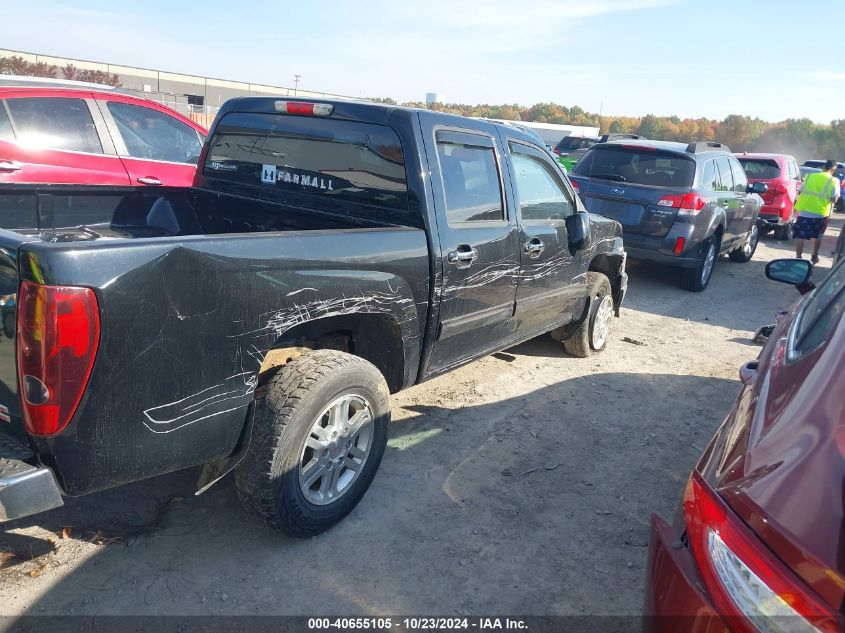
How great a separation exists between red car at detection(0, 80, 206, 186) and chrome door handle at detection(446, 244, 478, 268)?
4.06 meters

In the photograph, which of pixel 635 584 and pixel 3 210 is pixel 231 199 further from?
pixel 635 584

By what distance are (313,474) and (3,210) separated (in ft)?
7.12

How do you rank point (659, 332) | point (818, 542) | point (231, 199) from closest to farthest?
point (818, 542), point (231, 199), point (659, 332)

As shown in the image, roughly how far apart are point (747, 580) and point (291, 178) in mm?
3211

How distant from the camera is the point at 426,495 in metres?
3.57

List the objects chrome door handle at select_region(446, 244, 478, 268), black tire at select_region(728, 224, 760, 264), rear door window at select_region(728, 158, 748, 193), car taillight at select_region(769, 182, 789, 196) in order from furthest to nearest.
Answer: car taillight at select_region(769, 182, 789, 196) → black tire at select_region(728, 224, 760, 264) → rear door window at select_region(728, 158, 748, 193) → chrome door handle at select_region(446, 244, 478, 268)

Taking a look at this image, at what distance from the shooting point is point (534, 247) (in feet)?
14.4

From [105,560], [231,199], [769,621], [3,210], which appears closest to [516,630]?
[769,621]

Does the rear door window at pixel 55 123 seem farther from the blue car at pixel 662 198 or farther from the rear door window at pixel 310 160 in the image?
the blue car at pixel 662 198

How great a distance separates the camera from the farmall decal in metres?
3.85

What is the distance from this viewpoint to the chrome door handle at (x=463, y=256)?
3.61 m

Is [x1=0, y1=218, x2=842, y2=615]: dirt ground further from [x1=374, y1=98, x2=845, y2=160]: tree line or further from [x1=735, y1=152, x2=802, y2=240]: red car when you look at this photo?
[x1=374, y1=98, x2=845, y2=160]: tree line

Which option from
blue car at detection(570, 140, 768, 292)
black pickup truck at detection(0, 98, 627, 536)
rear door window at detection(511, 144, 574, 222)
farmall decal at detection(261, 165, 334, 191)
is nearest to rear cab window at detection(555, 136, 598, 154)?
blue car at detection(570, 140, 768, 292)

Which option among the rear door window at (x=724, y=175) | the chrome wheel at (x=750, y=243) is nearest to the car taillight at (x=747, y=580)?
the rear door window at (x=724, y=175)
